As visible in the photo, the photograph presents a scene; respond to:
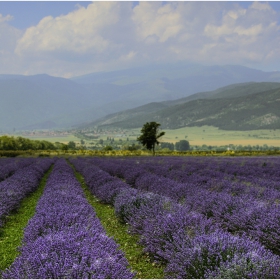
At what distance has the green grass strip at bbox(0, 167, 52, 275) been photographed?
5.29 metres

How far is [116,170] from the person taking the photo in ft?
55.6

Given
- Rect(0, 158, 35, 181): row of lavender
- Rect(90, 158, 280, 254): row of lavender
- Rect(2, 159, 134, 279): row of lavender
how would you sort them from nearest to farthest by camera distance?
Rect(2, 159, 134, 279): row of lavender < Rect(90, 158, 280, 254): row of lavender < Rect(0, 158, 35, 181): row of lavender

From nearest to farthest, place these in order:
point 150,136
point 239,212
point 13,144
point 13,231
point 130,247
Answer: point 130,247 → point 239,212 → point 13,231 → point 150,136 → point 13,144

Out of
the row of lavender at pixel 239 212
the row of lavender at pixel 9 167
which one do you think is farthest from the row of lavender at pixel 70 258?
the row of lavender at pixel 9 167

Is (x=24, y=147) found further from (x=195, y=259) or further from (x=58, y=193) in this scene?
(x=195, y=259)

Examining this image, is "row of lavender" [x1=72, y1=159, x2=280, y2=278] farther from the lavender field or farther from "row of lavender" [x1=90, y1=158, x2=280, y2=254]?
"row of lavender" [x1=90, y1=158, x2=280, y2=254]

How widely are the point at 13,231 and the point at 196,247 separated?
16.8 ft

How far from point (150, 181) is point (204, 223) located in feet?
21.2

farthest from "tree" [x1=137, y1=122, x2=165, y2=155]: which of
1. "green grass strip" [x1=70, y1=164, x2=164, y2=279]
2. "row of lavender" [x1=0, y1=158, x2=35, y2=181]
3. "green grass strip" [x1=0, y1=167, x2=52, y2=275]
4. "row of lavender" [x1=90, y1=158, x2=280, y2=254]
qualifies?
"green grass strip" [x1=70, y1=164, x2=164, y2=279]

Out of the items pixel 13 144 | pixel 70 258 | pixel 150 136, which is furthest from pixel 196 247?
pixel 13 144

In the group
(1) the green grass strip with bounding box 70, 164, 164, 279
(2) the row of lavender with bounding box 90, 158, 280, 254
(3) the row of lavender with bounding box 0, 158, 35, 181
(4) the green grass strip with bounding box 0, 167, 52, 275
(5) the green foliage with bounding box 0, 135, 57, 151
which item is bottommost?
(1) the green grass strip with bounding box 70, 164, 164, 279

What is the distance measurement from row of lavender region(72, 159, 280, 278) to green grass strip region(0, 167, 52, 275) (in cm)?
232

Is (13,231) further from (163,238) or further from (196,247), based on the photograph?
(196,247)

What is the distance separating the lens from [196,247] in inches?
142
